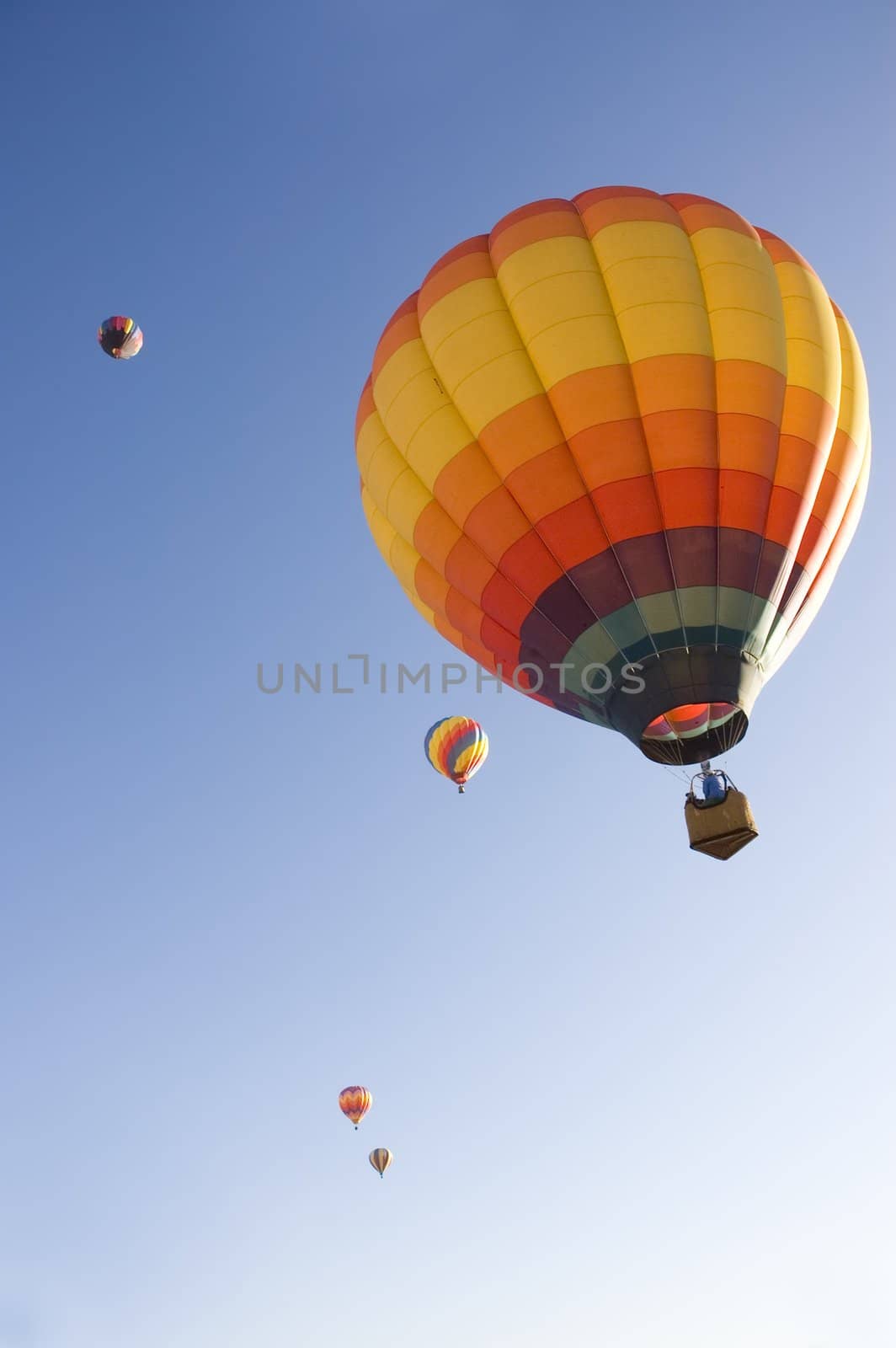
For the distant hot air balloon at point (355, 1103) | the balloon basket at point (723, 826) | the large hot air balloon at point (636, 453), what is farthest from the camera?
the distant hot air balloon at point (355, 1103)

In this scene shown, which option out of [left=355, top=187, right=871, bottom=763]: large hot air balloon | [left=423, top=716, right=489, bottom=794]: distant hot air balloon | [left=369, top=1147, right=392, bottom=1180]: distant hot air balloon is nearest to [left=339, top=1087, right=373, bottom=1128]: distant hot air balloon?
[left=369, top=1147, right=392, bottom=1180]: distant hot air balloon

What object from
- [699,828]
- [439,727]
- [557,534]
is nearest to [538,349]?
[557,534]

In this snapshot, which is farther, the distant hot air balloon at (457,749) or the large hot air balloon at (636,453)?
the distant hot air balloon at (457,749)

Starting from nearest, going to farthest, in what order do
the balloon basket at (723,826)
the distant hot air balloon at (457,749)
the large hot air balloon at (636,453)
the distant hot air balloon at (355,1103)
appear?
the balloon basket at (723,826) < the large hot air balloon at (636,453) < the distant hot air balloon at (457,749) < the distant hot air balloon at (355,1103)

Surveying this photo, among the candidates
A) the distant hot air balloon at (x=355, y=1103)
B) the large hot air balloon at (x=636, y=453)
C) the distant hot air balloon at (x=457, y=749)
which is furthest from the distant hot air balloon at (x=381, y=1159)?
the large hot air balloon at (x=636, y=453)

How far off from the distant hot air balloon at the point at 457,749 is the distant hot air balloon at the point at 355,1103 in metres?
10.0

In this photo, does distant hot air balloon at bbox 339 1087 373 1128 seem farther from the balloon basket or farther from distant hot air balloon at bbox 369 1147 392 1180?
the balloon basket

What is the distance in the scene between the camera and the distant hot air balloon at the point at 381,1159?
74.3ft

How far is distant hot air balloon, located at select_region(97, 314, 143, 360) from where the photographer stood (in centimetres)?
1842

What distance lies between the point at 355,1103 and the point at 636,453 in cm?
1762

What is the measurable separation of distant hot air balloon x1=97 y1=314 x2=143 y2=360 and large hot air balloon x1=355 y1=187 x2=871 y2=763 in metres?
9.18

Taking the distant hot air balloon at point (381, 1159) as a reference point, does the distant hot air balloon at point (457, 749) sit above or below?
above

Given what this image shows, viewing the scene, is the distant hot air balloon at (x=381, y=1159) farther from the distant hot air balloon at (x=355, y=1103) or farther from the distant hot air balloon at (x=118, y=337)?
the distant hot air balloon at (x=118, y=337)

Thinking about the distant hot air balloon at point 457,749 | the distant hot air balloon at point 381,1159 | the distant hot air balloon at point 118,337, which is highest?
the distant hot air balloon at point 118,337
